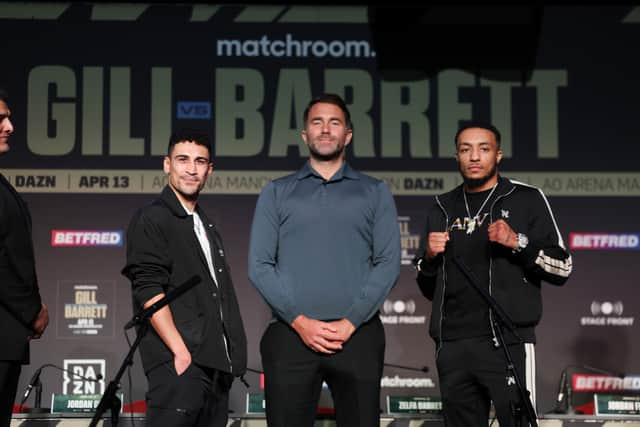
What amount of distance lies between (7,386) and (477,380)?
5.92 feet

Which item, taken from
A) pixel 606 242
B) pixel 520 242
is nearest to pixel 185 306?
pixel 520 242

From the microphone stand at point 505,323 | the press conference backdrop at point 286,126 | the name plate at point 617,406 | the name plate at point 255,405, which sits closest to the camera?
the microphone stand at point 505,323

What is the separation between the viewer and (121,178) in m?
5.82

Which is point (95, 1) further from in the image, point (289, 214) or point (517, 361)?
point (517, 361)

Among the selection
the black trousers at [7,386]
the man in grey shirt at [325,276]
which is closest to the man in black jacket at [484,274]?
the man in grey shirt at [325,276]

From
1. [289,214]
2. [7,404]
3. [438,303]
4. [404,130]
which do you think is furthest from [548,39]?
[7,404]

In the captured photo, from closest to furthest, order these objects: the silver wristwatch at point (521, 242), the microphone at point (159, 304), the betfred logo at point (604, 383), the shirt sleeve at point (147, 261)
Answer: the microphone at point (159, 304) < the shirt sleeve at point (147, 261) < the silver wristwatch at point (521, 242) < the betfred logo at point (604, 383)

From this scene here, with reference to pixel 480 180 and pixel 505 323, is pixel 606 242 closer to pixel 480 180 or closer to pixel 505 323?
pixel 480 180

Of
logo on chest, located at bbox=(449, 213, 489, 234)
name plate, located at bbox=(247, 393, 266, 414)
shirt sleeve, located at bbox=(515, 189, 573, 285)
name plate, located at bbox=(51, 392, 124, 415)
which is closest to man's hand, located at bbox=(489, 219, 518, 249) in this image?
shirt sleeve, located at bbox=(515, 189, 573, 285)

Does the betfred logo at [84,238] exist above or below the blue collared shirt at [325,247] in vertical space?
above

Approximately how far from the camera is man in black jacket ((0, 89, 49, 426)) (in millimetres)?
3061

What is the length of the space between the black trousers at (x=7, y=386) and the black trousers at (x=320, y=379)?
0.87m

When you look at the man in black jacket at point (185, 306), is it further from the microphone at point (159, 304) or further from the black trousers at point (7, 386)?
the black trousers at point (7, 386)

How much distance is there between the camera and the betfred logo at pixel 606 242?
19.1 ft
